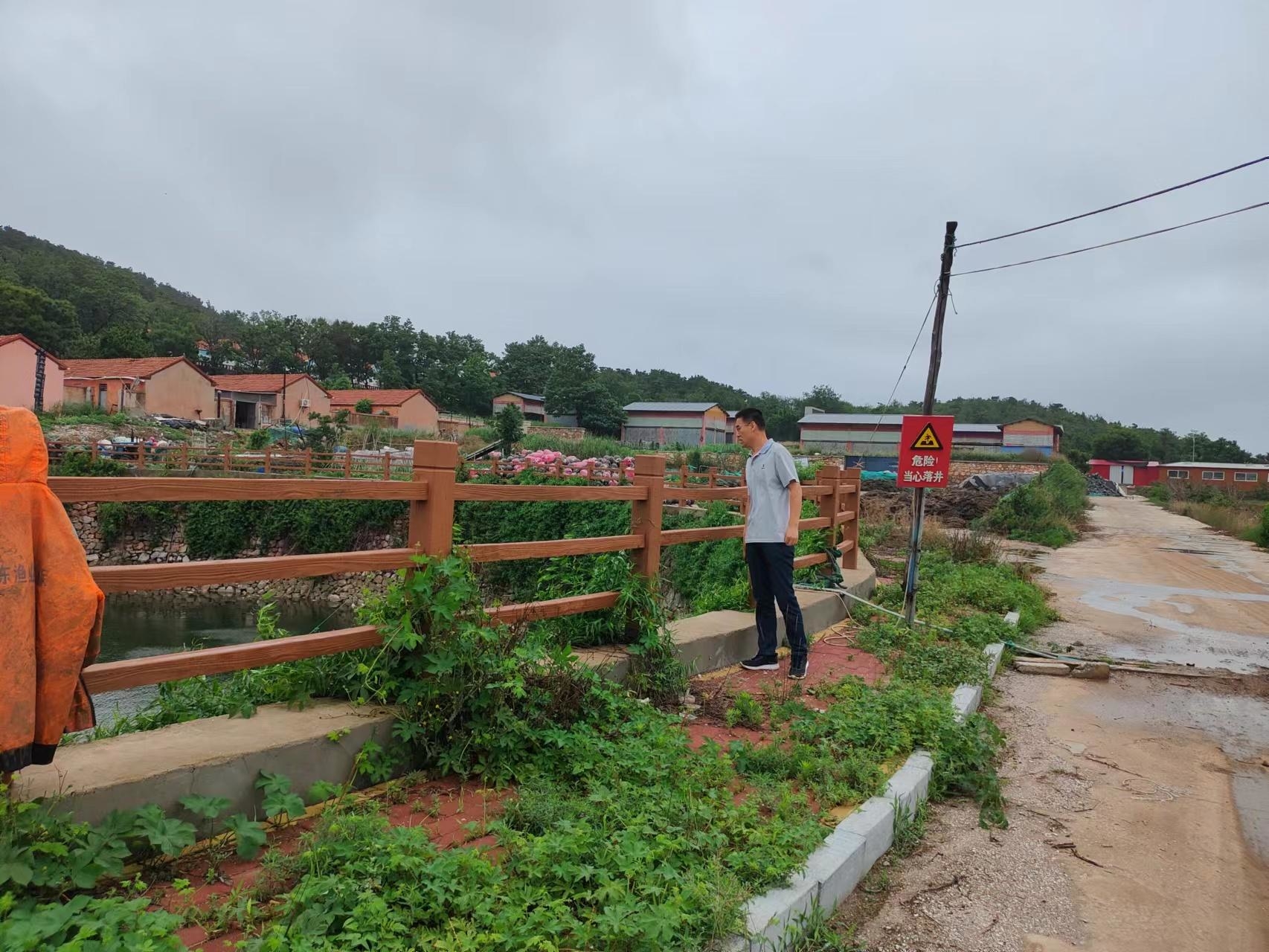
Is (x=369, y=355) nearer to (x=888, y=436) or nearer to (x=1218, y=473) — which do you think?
(x=888, y=436)

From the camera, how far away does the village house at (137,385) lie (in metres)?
35.4

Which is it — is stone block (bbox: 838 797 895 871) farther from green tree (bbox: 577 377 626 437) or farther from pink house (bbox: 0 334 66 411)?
green tree (bbox: 577 377 626 437)

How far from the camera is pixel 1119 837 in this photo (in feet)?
11.8

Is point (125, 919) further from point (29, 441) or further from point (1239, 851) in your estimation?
point (1239, 851)

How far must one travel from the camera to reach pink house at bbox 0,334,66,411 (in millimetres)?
22156

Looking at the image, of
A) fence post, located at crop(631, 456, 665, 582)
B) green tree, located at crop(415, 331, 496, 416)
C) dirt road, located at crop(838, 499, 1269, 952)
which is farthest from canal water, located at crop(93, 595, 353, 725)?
green tree, located at crop(415, 331, 496, 416)

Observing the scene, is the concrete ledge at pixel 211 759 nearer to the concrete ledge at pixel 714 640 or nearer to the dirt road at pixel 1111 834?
the concrete ledge at pixel 714 640

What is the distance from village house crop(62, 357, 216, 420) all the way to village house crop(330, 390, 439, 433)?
11.0 metres

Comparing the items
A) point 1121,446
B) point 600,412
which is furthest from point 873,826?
point 1121,446

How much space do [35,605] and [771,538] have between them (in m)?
4.22

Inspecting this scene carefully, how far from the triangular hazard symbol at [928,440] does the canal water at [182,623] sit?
1004cm

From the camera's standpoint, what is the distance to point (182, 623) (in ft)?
58.5

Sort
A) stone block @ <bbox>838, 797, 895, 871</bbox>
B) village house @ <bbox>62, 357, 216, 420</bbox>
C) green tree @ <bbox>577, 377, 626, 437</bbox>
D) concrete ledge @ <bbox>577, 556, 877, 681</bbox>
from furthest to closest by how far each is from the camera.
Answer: green tree @ <bbox>577, 377, 626, 437</bbox> < village house @ <bbox>62, 357, 216, 420</bbox> < concrete ledge @ <bbox>577, 556, 877, 681</bbox> < stone block @ <bbox>838, 797, 895, 871</bbox>

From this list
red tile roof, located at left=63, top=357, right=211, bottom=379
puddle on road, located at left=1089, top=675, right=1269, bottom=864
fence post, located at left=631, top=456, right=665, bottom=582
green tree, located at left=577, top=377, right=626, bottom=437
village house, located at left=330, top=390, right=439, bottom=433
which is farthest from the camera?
green tree, located at left=577, top=377, right=626, bottom=437
